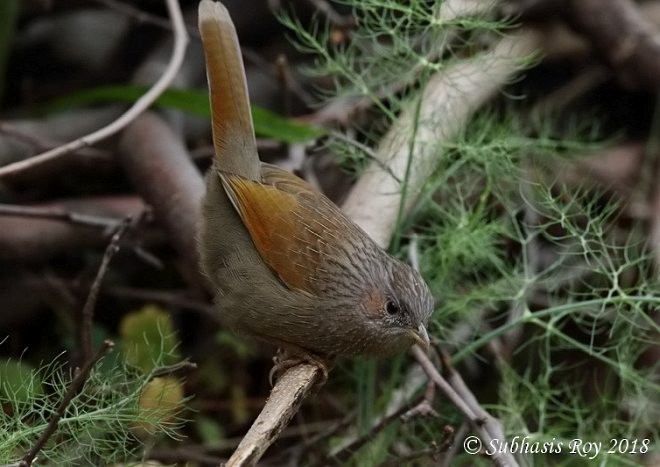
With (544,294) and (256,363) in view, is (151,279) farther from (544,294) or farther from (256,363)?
(544,294)

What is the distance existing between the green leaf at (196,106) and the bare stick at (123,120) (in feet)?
0.78

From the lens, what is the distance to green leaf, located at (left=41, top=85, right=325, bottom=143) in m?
3.76

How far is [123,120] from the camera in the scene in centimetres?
339

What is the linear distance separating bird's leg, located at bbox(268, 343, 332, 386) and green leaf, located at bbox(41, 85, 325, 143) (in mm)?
918

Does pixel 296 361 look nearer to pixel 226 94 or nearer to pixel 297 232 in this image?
pixel 297 232

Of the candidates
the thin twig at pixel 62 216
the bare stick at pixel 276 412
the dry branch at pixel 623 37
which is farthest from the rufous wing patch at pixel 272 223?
the dry branch at pixel 623 37

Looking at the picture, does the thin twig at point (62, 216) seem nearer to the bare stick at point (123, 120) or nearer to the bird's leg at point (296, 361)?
the bare stick at point (123, 120)

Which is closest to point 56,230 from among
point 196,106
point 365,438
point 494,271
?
point 196,106

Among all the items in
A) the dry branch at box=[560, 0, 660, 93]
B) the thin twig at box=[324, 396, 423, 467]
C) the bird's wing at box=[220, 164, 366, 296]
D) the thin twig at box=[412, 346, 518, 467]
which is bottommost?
the thin twig at box=[324, 396, 423, 467]

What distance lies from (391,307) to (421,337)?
0.44 feet

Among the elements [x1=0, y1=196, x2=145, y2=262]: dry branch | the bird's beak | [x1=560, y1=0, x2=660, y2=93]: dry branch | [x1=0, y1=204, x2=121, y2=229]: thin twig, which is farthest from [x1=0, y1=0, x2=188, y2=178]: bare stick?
[x1=560, y1=0, x2=660, y2=93]: dry branch

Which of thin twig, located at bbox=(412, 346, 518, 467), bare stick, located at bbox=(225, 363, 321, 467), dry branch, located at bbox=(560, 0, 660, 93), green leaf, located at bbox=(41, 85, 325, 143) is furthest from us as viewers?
dry branch, located at bbox=(560, 0, 660, 93)

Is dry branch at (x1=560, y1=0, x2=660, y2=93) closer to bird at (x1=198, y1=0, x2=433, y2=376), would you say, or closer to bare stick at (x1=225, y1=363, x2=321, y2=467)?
bird at (x1=198, y1=0, x2=433, y2=376)

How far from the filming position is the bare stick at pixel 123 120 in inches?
121
